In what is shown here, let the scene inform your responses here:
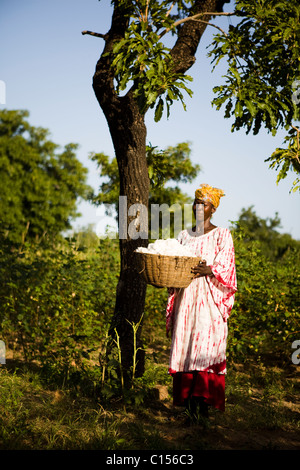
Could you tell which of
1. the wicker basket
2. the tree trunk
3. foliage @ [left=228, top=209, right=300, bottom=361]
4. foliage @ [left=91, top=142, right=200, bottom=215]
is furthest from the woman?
foliage @ [left=91, top=142, right=200, bottom=215]

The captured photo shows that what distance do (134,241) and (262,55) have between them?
2188mm

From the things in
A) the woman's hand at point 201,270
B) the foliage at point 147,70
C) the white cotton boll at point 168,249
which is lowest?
the woman's hand at point 201,270

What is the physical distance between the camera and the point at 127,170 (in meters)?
4.48

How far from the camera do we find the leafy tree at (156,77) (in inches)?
149

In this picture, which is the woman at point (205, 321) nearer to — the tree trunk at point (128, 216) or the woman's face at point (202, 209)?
the woman's face at point (202, 209)

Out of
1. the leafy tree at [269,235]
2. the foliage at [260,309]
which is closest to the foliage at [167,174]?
the leafy tree at [269,235]

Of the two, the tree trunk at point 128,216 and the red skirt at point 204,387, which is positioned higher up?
the tree trunk at point 128,216

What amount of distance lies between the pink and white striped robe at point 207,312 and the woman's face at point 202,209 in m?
0.15

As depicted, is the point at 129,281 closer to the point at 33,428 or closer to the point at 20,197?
the point at 33,428

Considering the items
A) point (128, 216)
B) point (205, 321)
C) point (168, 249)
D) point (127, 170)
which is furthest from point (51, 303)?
point (168, 249)

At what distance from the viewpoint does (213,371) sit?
3.75 meters

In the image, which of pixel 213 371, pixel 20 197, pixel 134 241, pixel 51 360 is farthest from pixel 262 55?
pixel 20 197

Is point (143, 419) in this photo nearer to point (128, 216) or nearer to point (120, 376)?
point (120, 376)

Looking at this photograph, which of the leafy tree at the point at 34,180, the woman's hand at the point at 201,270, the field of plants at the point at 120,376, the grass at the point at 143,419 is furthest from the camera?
the leafy tree at the point at 34,180
